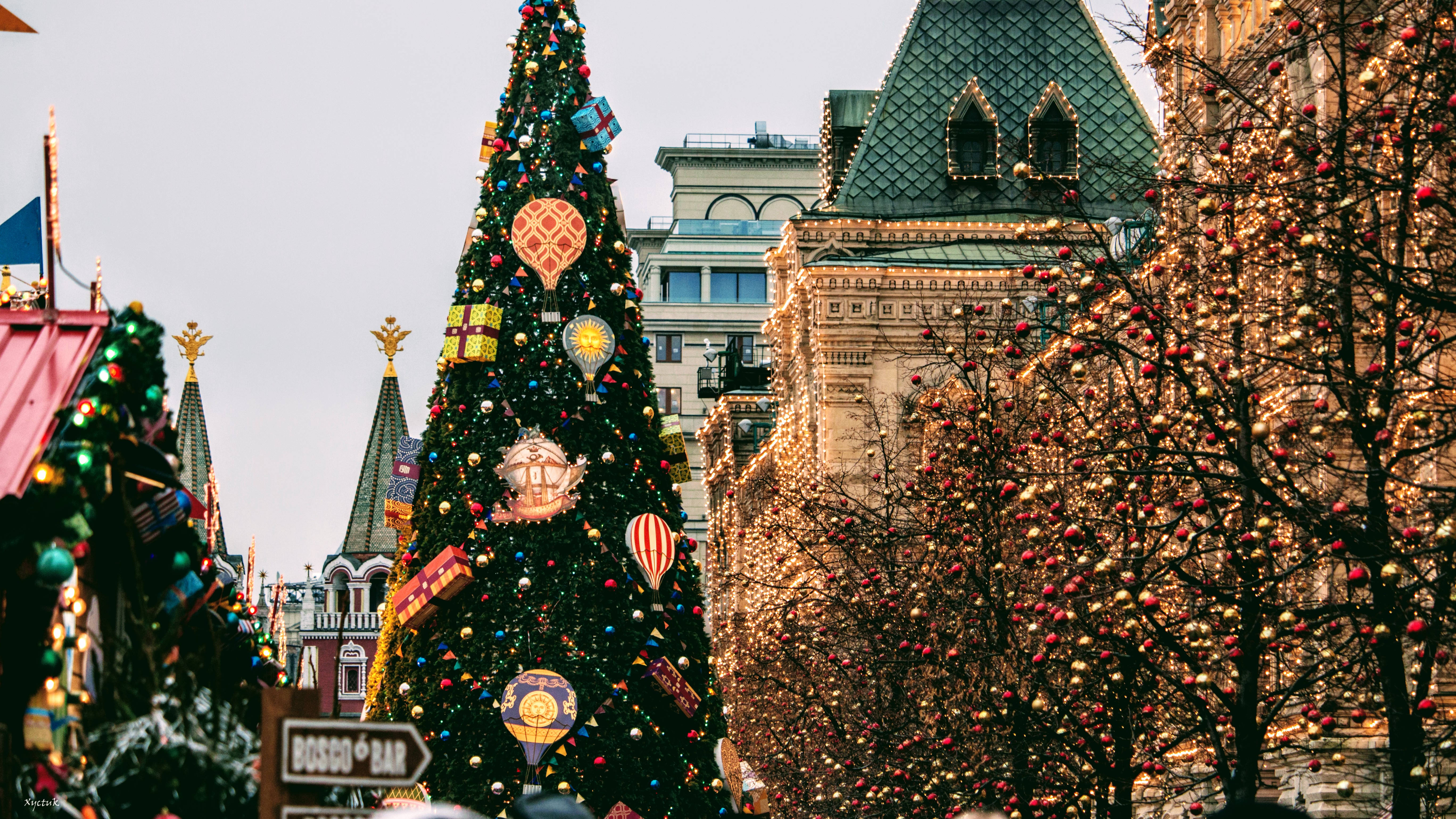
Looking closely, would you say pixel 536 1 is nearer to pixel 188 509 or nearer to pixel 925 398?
pixel 925 398

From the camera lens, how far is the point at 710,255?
109 meters

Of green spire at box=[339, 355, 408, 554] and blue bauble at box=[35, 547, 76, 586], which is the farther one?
green spire at box=[339, 355, 408, 554]

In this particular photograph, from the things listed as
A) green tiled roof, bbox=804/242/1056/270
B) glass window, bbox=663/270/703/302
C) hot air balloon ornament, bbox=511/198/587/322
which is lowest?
hot air balloon ornament, bbox=511/198/587/322

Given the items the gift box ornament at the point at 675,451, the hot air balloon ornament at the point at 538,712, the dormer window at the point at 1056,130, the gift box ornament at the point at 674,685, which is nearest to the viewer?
the hot air balloon ornament at the point at 538,712

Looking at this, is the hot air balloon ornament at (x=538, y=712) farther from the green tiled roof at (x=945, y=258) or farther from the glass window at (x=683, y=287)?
the glass window at (x=683, y=287)

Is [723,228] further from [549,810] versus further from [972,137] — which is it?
[549,810]

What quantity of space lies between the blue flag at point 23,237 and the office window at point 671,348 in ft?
302

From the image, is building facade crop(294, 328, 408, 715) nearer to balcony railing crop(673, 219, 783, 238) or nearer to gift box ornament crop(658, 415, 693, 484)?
balcony railing crop(673, 219, 783, 238)

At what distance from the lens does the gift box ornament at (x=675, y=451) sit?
23953mm

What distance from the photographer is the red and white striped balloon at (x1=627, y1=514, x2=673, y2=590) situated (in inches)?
893

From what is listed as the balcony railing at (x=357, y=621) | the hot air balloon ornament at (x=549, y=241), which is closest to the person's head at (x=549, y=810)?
the hot air balloon ornament at (x=549, y=241)

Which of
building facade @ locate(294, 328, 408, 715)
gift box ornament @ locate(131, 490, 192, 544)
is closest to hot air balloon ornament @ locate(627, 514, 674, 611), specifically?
gift box ornament @ locate(131, 490, 192, 544)

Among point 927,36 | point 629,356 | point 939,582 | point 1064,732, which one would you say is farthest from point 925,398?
point 927,36

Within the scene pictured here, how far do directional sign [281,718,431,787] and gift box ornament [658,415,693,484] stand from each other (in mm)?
15744
